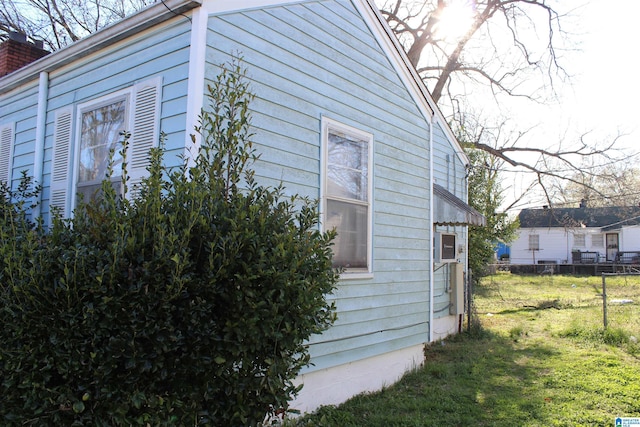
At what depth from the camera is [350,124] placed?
5.50 metres

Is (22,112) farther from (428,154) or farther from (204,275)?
(428,154)

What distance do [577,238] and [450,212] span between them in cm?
2955

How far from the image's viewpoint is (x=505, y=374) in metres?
6.61

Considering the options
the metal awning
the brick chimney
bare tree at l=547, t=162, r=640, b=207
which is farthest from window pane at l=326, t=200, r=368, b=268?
bare tree at l=547, t=162, r=640, b=207

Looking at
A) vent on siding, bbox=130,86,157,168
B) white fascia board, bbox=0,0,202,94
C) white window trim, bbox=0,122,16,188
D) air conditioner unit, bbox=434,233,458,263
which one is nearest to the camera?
white fascia board, bbox=0,0,202,94

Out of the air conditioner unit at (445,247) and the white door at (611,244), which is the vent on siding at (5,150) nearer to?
the air conditioner unit at (445,247)

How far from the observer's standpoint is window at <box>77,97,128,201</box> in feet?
14.9

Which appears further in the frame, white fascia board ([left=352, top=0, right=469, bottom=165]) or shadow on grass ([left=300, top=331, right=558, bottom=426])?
white fascia board ([left=352, top=0, right=469, bottom=165])

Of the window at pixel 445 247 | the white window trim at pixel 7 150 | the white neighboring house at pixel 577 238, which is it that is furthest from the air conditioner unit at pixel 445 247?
the white neighboring house at pixel 577 238

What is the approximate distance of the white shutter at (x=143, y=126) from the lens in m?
4.05

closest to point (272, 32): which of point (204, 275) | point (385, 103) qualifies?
point (385, 103)

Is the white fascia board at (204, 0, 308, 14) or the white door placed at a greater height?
the white fascia board at (204, 0, 308, 14)

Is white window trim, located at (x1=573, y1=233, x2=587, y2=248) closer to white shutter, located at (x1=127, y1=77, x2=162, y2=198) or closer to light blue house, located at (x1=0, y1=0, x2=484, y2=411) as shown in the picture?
light blue house, located at (x1=0, y1=0, x2=484, y2=411)

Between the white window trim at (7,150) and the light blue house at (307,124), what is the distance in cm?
3
